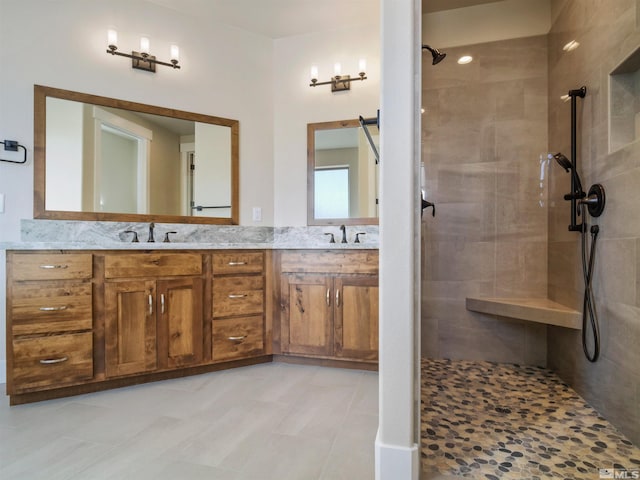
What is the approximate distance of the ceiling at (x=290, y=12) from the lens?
2.45m

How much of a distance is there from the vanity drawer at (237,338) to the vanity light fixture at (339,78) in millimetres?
1968

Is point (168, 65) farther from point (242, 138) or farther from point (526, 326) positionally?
point (526, 326)

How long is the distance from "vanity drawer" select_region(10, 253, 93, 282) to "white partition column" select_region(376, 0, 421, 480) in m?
1.79

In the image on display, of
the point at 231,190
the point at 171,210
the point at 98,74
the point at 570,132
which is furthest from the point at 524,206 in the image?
the point at 98,74

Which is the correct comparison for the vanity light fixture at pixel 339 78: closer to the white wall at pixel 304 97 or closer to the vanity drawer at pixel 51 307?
the white wall at pixel 304 97

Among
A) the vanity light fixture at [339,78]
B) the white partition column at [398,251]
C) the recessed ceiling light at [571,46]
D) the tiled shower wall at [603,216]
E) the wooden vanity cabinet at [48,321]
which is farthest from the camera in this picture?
the vanity light fixture at [339,78]

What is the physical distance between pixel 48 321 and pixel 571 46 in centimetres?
349

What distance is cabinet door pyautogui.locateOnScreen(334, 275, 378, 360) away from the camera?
231cm

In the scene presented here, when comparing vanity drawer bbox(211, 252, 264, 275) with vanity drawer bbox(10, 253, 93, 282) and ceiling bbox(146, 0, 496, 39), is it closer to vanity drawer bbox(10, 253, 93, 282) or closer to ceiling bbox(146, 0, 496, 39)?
vanity drawer bbox(10, 253, 93, 282)

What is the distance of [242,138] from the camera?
2758mm

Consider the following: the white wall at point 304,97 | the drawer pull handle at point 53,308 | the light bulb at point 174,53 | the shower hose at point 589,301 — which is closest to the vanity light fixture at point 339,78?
the white wall at point 304,97

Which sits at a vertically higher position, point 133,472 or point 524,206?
point 524,206

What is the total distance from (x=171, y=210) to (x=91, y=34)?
4.38 feet

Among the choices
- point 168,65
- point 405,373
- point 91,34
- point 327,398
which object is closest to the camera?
point 405,373
